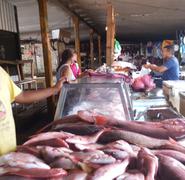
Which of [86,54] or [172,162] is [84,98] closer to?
[172,162]

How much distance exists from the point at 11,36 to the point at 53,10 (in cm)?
173

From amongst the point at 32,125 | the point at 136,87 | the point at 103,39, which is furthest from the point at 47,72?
the point at 103,39

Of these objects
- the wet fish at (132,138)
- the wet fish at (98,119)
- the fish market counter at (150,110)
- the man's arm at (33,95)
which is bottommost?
the fish market counter at (150,110)

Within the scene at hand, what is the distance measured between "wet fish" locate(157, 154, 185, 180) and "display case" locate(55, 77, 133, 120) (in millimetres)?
1102

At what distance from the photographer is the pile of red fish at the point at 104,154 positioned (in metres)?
A: 1.08

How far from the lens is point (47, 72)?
7539 mm

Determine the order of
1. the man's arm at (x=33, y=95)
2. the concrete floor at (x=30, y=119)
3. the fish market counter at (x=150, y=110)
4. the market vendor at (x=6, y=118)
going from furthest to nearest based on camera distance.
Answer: the concrete floor at (x=30, y=119) → the fish market counter at (x=150, y=110) → the man's arm at (x=33, y=95) → the market vendor at (x=6, y=118)

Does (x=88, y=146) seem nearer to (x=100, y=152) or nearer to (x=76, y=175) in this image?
(x=100, y=152)

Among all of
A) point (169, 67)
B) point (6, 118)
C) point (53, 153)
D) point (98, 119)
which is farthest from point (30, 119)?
point (53, 153)

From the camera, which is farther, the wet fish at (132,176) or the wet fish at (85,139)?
the wet fish at (85,139)

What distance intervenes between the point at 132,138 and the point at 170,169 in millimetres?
350

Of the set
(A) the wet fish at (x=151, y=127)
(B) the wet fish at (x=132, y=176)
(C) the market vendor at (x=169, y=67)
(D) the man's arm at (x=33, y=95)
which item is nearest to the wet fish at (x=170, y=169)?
(B) the wet fish at (x=132, y=176)

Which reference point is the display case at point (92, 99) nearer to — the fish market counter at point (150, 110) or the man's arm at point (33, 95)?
the man's arm at point (33, 95)

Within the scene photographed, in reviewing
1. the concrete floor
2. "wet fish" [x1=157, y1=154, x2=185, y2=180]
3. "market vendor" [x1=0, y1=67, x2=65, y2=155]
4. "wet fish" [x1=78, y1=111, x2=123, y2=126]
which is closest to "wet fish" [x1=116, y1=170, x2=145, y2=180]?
"wet fish" [x1=157, y1=154, x2=185, y2=180]
